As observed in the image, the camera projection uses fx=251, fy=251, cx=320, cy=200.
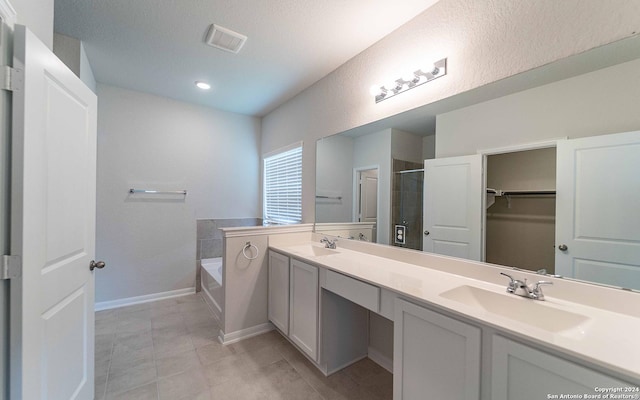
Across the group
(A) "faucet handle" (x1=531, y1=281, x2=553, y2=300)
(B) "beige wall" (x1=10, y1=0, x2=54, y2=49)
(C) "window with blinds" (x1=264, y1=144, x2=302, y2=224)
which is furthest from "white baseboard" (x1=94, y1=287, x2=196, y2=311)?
(A) "faucet handle" (x1=531, y1=281, x2=553, y2=300)

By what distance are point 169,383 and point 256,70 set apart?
276cm

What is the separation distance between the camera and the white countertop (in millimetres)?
738

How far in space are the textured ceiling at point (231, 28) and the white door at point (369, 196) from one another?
110 centimetres

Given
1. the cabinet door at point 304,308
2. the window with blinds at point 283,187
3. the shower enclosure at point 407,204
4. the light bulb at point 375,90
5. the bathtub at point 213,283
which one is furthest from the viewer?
the window with blinds at point 283,187

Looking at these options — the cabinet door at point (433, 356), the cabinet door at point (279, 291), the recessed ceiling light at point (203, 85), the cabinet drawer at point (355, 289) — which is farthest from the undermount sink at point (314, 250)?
the recessed ceiling light at point (203, 85)

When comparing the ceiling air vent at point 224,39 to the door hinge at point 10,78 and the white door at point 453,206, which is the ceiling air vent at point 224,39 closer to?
the door hinge at point 10,78

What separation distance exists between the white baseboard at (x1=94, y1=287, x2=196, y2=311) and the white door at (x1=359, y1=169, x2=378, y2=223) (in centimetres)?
273

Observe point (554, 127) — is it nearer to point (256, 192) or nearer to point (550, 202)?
point (550, 202)

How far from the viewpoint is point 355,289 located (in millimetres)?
1534

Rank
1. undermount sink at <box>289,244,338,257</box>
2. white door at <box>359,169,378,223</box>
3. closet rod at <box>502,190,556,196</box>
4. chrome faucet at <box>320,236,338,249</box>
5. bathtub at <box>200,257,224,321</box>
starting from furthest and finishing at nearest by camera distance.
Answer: bathtub at <box>200,257,224,321</box> → chrome faucet at <box>320,236,338,249</box> → undermount sink at <box>289,244,338,257</box> → white door at <box>359,169,378,223</box> → closet rod at <box>502,190,556,196</box>

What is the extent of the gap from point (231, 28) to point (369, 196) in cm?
173

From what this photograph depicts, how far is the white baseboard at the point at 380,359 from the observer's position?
76.4 inches

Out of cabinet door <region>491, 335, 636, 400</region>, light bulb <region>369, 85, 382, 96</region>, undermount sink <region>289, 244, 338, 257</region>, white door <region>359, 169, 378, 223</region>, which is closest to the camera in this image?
cabinet door <region>491, 335, 636, 400</region>

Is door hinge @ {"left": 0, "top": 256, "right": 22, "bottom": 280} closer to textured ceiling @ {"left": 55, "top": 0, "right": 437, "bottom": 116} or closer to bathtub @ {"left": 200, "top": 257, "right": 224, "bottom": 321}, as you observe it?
bathtub @ {"left": 200, "top": 257, "right": 224, "bottom": 321}
